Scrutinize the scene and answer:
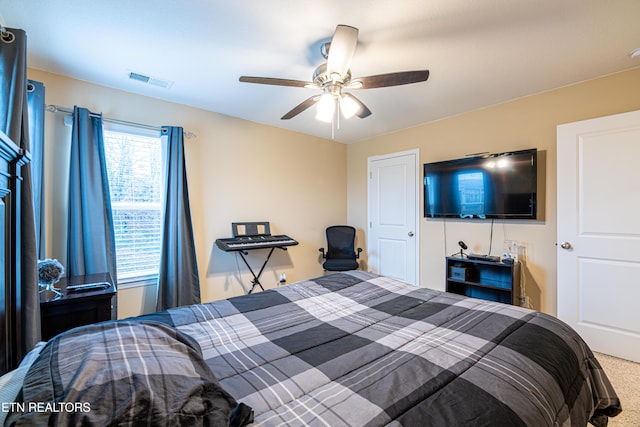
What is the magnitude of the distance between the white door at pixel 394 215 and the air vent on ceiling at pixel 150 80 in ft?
9.72

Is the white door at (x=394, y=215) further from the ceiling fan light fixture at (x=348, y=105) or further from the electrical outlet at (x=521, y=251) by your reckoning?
the ceiling fan light fixture at (x=348, y=105)

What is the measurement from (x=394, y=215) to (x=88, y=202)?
3633 millimetres

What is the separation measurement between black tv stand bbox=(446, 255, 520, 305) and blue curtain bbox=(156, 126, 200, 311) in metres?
2.98

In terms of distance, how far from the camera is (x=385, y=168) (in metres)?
4.21

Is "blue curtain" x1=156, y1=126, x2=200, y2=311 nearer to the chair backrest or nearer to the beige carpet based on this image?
the chair backrest

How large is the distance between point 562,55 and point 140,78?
3.56 m

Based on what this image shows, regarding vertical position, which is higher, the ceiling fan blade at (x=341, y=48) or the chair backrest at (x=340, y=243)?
the ceiling fan blade at (x=341, y=48)

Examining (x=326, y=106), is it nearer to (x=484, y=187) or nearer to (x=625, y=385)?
(x=484, y=187)

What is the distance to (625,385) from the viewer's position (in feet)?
6.46

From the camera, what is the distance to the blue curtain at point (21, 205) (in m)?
1.35

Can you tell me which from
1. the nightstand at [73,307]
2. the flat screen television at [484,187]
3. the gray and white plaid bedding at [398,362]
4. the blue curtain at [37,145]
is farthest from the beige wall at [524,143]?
the blue curtain at [37,145]

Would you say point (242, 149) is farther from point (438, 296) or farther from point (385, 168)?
point (438, 296)

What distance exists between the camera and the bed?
2.21 ft

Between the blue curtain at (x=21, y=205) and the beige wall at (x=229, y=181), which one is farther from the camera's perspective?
the beige wall at (x=229, y=181)
